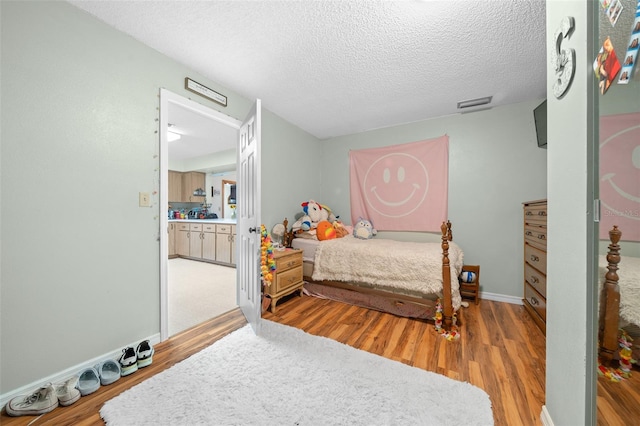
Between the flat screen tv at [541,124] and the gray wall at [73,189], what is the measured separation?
11.9 ft

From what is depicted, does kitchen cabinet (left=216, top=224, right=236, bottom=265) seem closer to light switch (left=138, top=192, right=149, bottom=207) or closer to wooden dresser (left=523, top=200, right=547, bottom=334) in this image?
light switch (left=138, top=192, right=149, bottom=207)

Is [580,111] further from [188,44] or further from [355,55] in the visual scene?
[188,44]

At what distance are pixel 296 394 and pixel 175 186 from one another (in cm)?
572

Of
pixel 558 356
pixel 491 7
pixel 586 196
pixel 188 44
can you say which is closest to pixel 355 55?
pixel 491 7

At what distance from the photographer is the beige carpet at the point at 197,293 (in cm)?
236

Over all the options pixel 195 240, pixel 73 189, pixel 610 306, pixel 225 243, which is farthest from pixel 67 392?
pixel 195 240

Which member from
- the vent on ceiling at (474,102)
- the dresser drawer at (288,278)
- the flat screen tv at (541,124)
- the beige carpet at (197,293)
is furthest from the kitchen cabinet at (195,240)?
the flat screen tv at (541,124)

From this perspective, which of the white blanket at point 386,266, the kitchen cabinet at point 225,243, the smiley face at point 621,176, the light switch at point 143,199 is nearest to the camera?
the smiley face at point 621,176

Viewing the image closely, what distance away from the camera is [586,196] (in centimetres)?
83

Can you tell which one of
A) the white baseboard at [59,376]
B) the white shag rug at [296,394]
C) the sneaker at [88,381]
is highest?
the white baseboard at [59,376]

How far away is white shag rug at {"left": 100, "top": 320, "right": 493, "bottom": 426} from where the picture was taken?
1.20 metres

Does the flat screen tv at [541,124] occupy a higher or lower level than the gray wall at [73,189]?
higher

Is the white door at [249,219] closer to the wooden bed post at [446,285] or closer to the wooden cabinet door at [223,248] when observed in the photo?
the wooden bed post at [446,285]

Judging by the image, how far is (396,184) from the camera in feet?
A: 11.2
